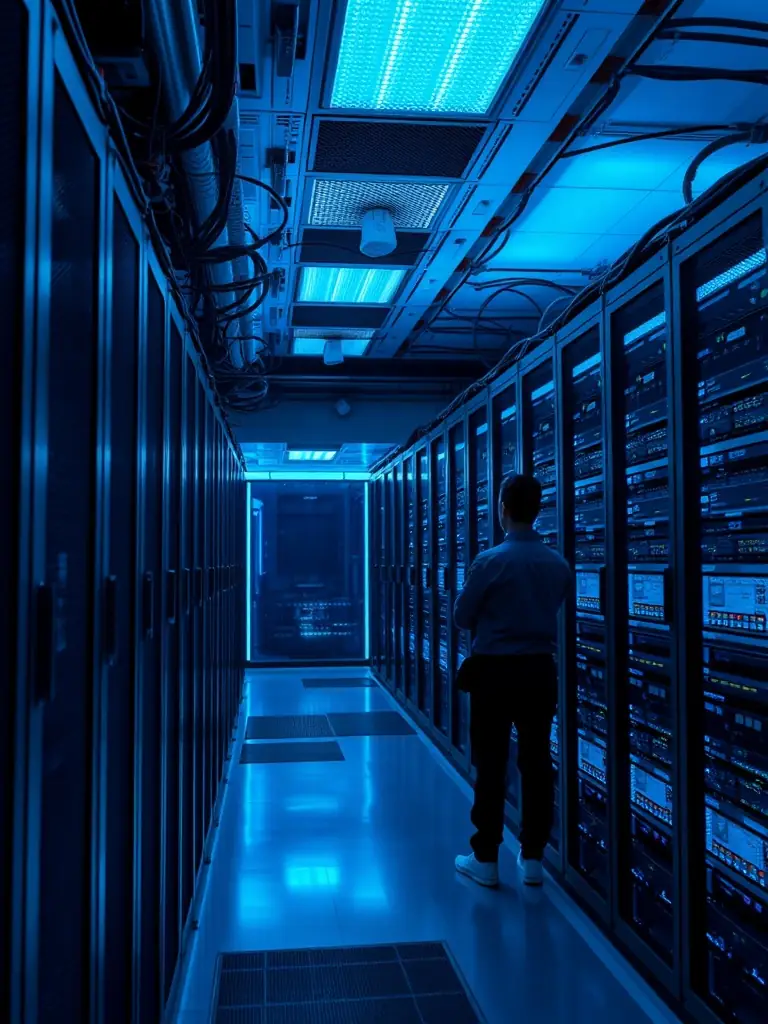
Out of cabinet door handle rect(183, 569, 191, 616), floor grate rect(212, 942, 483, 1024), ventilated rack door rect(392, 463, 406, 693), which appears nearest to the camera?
floor grate rect(212, 942, 483, 1024)

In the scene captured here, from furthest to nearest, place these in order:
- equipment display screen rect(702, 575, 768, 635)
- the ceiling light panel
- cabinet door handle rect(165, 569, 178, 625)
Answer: the ceiling light panel < cabinet door handle rect(165, 569, 178, 625) < equipment display screen rect(702, 575, 768, 635)

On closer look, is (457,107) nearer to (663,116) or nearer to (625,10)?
(625,10)

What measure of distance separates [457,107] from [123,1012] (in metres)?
2.86

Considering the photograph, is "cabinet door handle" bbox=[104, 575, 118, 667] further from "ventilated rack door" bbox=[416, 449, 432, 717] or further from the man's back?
"ventilated rack door" bbox=[416, 449, 432, 717]

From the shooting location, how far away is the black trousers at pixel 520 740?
3.37 metres

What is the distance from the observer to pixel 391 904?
3.29m

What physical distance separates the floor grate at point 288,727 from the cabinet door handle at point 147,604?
4704mm

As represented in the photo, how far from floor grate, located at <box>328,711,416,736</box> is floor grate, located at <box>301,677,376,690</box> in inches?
67.7

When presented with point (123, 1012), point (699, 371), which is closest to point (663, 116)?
point (699, 371)

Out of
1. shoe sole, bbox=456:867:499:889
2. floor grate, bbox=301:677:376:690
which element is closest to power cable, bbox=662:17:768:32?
shoe sole, bbox=456:867:499:889

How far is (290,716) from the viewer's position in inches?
293

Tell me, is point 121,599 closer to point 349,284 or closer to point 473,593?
point 473,593

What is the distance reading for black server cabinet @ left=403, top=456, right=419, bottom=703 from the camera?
7309 millimetres

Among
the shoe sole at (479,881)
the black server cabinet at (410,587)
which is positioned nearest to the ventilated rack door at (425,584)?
the black server cabinet at (410,587)
